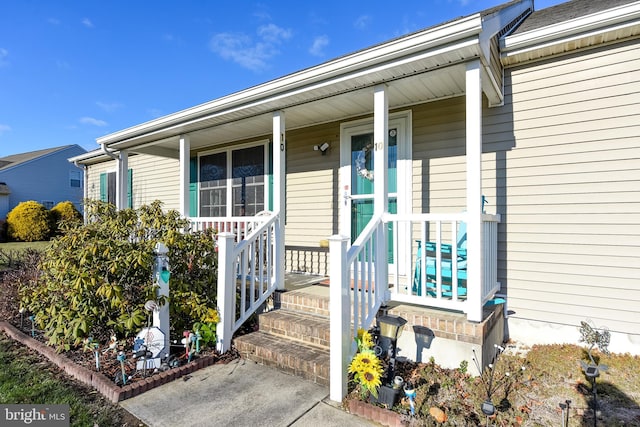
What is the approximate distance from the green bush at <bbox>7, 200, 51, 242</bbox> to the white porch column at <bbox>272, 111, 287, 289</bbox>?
17140 millimetres

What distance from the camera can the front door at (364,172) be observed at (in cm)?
425

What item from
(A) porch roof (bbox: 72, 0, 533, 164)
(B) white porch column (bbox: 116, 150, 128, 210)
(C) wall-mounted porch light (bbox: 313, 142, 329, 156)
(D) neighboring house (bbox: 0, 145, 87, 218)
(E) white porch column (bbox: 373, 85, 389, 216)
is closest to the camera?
(A) porch roof (bbox: 72, 0, 533, 164)

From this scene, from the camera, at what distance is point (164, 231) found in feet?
11.5

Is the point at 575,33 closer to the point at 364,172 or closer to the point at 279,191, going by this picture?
the point at 364,172

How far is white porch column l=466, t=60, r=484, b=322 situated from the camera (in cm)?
271

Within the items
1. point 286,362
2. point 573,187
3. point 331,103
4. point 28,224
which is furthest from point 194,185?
point 28,224

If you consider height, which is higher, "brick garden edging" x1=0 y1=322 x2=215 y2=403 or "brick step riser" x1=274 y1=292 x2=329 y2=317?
"brick step riser" x1=274 y1=292 x2=329 y2=317

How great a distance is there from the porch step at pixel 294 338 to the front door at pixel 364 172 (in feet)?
4.14

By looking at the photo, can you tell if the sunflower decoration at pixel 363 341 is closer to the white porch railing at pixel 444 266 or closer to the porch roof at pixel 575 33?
the white porch railing at pixel 444 266

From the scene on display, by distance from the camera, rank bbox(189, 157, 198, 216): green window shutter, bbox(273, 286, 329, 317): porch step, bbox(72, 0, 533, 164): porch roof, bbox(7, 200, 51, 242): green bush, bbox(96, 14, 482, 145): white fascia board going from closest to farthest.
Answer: bbox(96, 14, 482, 145): white fascia board → bbox(72, 0, 533, 164): porch roof → bbox(273, 286, 329, 317): porch step → bbox(189, 157, 198, 216): green window shutter → bbox(7, 200, 51, 242): green bush

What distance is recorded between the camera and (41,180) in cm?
2170

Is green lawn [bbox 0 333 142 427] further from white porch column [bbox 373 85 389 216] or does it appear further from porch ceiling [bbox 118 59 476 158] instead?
porch ceiling [bbox 118 59 476 158]

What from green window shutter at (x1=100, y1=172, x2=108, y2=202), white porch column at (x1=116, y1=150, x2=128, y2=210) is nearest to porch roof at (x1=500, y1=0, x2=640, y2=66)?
white porch column at (x1=116, y1=150, x2=128, y2=210)

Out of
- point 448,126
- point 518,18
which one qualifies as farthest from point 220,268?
point 518,18
